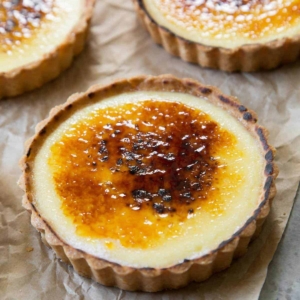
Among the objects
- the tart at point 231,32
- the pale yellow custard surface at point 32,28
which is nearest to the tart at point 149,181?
the tart at point 231,32

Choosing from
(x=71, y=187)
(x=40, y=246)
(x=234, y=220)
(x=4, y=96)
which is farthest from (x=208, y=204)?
(x=4, y=96)

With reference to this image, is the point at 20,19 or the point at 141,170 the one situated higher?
the point at 20,19

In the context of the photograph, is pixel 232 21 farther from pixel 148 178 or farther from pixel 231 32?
pixel 148 178

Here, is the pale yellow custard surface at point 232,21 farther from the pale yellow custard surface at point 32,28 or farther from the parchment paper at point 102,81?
the pale yellow custard surface at point 32,28

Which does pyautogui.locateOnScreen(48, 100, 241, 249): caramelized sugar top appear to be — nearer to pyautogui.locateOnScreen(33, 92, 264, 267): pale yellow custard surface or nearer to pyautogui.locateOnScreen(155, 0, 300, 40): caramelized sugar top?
pyautogui.locateOnScreen(33, 92, 264, 267): pale yellow custard surface

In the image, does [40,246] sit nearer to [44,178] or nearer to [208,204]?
[44,178]

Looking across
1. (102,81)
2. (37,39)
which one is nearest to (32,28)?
(37,39)

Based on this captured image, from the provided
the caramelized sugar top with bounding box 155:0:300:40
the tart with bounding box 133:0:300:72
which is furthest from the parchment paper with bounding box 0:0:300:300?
the caramelized sugar top with bounding box 155:0:300:40
